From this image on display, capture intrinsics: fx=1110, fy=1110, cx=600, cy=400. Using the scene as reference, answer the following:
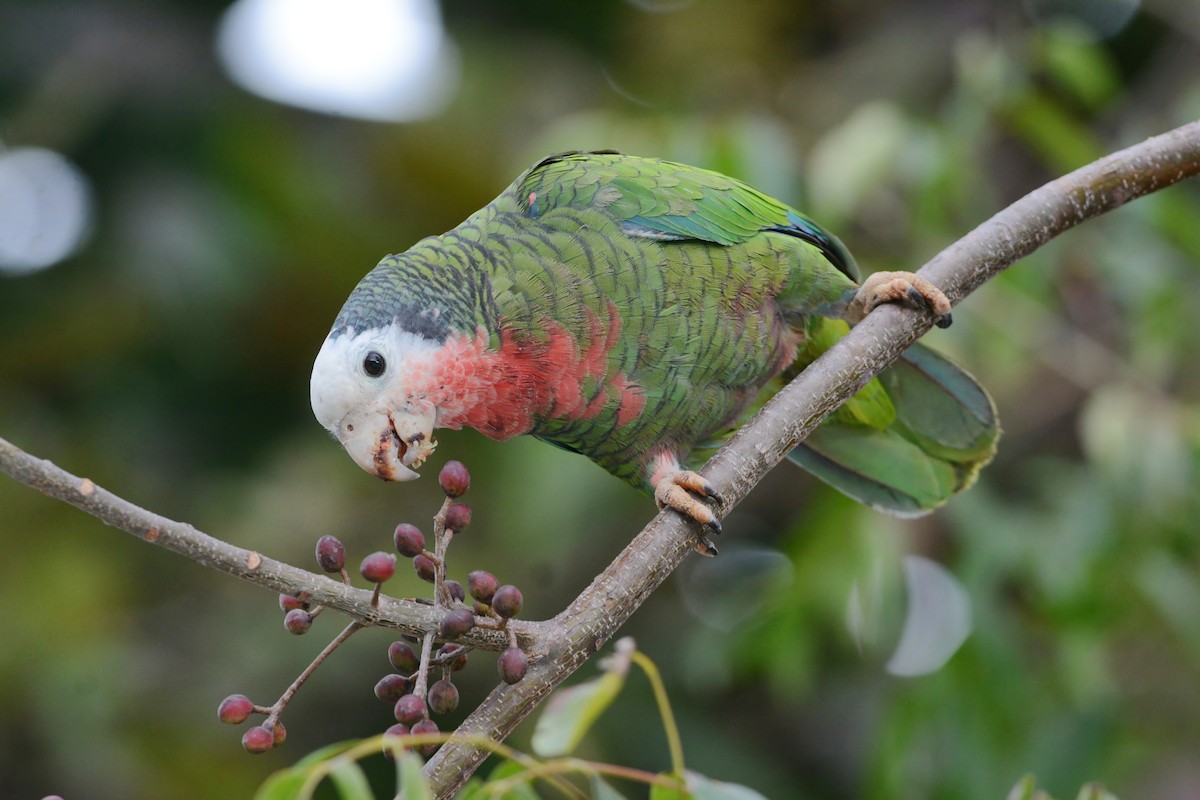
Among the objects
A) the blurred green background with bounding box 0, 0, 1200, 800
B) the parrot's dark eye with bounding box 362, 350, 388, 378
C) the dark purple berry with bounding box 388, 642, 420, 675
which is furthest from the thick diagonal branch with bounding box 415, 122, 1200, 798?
the blurred green background with bounding box 0, 0, 1200, 800

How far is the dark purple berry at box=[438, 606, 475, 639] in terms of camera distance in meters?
1.44

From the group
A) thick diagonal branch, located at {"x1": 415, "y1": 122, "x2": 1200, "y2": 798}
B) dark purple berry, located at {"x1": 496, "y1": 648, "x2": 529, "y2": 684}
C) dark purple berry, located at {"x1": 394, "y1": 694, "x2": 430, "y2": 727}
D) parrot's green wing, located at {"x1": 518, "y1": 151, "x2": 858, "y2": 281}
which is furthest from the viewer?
parrot's green wing, located at {"x1": 518, "y1": 151, "x2": 858, "y2": 281}

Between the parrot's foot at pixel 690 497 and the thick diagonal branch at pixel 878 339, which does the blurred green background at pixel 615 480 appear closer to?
the thick diagonal branch at pixel 878 339

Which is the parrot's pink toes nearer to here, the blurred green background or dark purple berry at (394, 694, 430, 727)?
dark purple berry at (394, 694, 430, 727)

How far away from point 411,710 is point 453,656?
17 centimetres

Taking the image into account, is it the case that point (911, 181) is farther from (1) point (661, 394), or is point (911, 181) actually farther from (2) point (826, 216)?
(1) point (661, 394)

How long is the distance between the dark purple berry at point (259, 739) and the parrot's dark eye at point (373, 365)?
0.80 m

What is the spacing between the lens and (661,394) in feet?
7.95

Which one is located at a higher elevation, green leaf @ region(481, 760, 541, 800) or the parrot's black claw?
the parrot's black claw

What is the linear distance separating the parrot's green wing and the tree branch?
0.46m

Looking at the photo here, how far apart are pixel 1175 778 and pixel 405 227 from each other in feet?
13.2

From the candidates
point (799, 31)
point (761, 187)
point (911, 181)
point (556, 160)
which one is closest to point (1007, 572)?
point (911, 181)

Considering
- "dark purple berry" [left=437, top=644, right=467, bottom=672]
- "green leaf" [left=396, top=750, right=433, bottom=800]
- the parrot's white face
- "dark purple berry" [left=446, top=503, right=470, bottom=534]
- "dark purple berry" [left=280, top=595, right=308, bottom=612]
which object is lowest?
"green leaf" [left=396, top=750, right=433, bottom=800]

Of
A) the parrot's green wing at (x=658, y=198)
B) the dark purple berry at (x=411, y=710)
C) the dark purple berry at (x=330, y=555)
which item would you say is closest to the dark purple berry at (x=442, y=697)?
the dark purple berry at (x=411, y=710)
